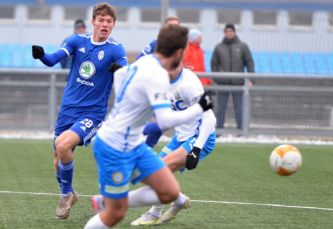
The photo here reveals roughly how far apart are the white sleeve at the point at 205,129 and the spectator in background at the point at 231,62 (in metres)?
7.90

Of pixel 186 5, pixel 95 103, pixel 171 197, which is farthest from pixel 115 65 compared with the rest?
pixel 186 5

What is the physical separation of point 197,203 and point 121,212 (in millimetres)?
3060

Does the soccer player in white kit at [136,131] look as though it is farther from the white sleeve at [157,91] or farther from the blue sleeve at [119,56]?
the blue sleeve at [119,56]

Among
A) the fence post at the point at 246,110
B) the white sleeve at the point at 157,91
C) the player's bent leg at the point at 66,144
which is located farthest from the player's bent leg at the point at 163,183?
the fence post at the point at 246,110

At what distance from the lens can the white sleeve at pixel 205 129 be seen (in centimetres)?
871

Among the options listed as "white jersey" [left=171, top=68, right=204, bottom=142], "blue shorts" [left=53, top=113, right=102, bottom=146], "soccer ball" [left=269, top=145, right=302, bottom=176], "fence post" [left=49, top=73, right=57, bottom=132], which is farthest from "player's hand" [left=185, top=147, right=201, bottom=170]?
"fence post" [left=49, top=73, right=57, bottom=132]

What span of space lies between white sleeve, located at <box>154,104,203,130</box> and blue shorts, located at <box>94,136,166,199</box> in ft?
1.06

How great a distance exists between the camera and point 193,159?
28.1 ft

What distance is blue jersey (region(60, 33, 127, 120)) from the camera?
9.52 metres

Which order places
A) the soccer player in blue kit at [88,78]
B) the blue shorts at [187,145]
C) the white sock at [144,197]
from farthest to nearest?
the soccer player in blue kit at [88,78] < the blue shorts at [187,145] < the white sock at [144,197]

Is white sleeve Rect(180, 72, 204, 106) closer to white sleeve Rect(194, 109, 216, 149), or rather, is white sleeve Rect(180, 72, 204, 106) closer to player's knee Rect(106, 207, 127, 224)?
white sleeve Rect(194, 109, 216, 149)

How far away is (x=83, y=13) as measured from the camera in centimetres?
2053

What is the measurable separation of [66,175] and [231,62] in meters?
8.66

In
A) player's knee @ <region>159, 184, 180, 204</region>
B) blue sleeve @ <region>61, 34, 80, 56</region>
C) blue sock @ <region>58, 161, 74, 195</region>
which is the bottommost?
blue sock @ <region>58, 161, 74, 195</region>
